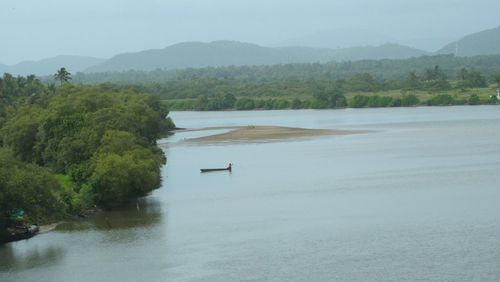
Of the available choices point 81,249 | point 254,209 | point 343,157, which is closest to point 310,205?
point 254,209

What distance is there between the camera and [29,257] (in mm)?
38656

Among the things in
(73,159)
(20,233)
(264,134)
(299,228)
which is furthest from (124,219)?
(264,134)

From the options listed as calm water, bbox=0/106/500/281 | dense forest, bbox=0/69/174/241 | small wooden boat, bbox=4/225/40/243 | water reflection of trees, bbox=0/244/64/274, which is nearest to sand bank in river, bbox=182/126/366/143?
dense forest, bbox=0/69/174/241

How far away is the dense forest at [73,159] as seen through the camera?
4184 cm

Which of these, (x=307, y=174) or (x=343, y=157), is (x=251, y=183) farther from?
(x=343, y=157)

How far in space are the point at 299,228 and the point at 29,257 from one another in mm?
13180

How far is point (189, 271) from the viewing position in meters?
34.2

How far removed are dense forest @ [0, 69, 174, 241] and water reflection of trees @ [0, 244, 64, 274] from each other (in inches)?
98.5

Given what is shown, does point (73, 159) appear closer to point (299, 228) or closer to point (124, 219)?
point (124, 219)

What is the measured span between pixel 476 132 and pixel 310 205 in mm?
49549

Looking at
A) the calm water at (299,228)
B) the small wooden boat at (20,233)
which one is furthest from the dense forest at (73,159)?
the calm water at (299,228)

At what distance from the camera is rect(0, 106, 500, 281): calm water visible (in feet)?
111

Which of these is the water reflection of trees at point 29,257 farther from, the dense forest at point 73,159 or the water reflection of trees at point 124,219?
the water reflection of trees at point 124,219

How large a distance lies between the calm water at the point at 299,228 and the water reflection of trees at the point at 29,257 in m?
0.06
